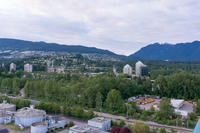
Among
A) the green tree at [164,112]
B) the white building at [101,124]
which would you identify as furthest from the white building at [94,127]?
the green tree at [164,112]

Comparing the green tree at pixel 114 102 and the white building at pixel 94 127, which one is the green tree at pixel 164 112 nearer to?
the green tree at pixel 114 102

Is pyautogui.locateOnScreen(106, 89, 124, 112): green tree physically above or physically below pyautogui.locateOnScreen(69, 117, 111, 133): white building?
above

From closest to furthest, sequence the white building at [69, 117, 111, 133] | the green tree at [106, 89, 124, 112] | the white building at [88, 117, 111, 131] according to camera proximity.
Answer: the white building at [69, 117, 111, 133] < the white building at [88, 117, 111, 131] < the green tree at [106, 89, 124, 112]

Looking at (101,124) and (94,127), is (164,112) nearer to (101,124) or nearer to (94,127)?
(101,124)

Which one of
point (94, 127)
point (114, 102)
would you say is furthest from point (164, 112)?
point (94, 127)

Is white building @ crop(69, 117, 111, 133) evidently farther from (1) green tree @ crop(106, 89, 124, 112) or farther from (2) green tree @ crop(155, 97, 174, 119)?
(2) green tree @ crop(155, 97, 174, 119)

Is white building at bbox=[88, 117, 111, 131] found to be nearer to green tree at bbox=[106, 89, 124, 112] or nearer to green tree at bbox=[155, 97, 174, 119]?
green tree at bbox=[106, 89, 124, 112]

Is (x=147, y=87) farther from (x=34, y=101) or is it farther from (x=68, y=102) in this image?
(x=34, y=101)

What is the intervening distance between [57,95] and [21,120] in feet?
29.3

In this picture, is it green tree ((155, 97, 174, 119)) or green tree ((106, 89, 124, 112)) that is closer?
green tree ((155, 97, 174, 119))

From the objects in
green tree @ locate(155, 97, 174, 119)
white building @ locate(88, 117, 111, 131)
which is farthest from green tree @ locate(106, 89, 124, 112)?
white building @ locate(88, 117, 111, 131)

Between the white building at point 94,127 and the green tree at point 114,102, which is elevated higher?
the green tree at point 114,102

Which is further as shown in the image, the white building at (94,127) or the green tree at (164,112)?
the green tree at (164,112)

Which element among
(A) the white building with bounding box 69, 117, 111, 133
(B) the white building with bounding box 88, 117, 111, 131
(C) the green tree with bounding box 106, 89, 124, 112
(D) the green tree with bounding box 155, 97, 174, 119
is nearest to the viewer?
(A) the white building with bounding box 69, 117, 111, 133
